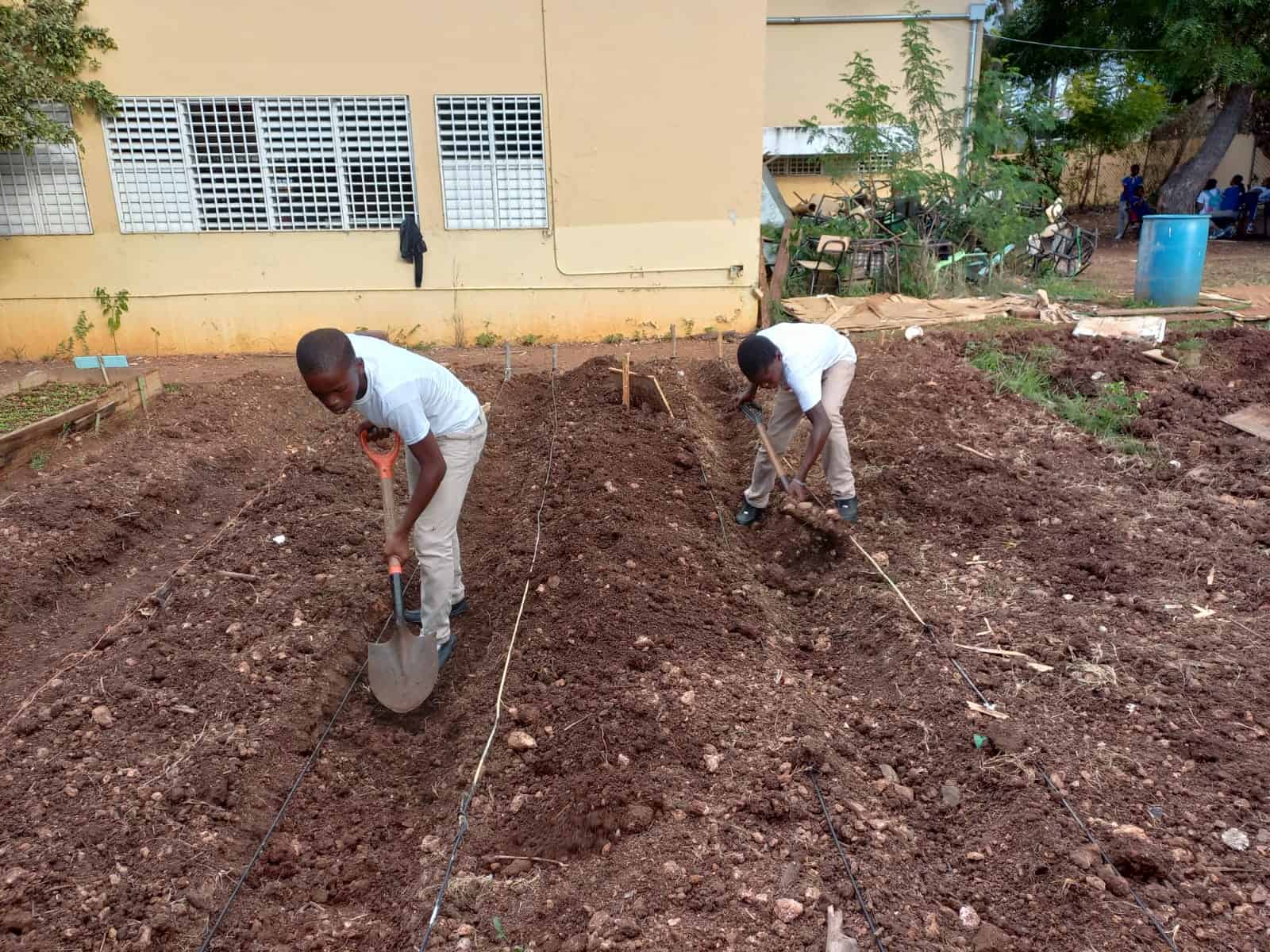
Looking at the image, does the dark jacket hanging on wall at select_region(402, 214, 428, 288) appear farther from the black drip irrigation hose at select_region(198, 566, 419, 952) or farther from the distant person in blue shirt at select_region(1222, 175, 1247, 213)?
the distant person in blue shirt at select_region(1222, 175, 1247, 213)

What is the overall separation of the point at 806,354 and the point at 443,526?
2.13 metres

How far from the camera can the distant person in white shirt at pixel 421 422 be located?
10.2 ft

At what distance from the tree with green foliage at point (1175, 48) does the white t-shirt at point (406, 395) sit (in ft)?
55.1

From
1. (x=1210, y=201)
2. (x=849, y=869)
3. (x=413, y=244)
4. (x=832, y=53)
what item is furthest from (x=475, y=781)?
(x=1210, y=201)

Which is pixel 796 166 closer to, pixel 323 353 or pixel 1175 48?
pixel 1175 48

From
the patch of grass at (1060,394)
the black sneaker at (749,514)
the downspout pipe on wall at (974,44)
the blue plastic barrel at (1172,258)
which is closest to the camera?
the black sneaker at (749,514)

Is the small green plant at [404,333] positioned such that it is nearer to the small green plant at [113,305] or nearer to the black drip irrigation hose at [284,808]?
the small green plant at [113,305]

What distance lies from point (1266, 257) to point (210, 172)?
16.0 metres

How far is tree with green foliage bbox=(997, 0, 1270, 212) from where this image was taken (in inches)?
598

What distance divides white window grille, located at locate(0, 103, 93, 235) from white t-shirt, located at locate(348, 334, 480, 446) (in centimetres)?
775

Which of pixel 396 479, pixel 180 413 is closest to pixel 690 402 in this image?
pixel 396 479

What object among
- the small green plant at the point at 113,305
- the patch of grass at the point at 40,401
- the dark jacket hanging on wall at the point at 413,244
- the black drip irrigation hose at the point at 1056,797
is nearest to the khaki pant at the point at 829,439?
the black drip irrigation hose at the point at 1056,797

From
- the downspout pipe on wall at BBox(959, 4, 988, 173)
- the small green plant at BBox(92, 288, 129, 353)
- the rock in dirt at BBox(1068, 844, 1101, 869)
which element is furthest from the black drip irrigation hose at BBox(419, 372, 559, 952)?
the downspout pipe on wall at BBox(959, 4, 988, 173)

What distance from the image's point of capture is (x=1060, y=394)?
738 centimetres
